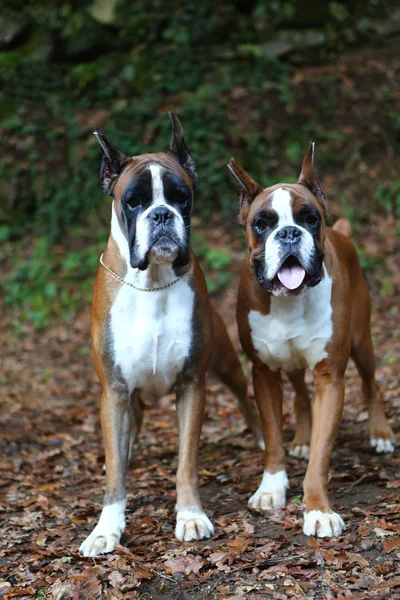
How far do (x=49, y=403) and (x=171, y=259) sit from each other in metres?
4.42

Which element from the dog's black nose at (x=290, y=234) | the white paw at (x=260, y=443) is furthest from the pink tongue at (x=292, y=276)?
the white paw at (x=260, y=443)

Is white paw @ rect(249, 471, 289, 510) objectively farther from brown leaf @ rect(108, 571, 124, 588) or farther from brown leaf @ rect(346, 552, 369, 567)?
brown leaf @ rect(108, 571, 124, 588)

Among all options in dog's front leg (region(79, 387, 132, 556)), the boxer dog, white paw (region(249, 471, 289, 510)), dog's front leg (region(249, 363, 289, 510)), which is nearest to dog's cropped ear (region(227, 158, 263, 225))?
the boxer dog

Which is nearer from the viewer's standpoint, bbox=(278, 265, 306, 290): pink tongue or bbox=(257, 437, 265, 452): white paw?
bbox=(278, 265, 306, 290): pink tongue

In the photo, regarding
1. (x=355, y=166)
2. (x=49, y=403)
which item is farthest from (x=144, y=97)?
(x=49, y=403)

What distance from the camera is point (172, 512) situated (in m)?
4.68

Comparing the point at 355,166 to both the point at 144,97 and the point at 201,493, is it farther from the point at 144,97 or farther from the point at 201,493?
the point at 201,493

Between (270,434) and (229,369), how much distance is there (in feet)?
2.80

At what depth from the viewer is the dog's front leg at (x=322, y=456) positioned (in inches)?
159

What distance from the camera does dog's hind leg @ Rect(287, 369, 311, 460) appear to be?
553cm

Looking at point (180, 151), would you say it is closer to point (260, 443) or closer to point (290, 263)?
point (290, 263)

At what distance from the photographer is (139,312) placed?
4285mm

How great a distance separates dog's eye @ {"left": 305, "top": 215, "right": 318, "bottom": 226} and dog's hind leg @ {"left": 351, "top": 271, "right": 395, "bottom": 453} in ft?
3.89

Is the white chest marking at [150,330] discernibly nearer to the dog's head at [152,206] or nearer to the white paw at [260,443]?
the dog's head at [152,206]
